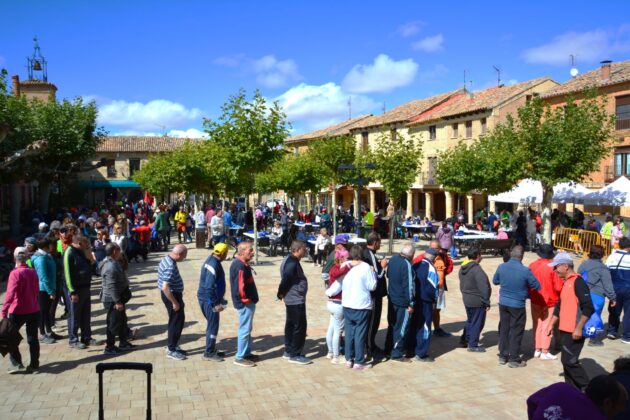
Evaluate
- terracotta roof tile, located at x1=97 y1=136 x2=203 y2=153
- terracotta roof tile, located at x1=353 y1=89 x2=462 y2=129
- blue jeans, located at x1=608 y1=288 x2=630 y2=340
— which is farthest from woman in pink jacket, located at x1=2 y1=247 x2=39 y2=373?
terracotta roof tile, located at x1=97 y1=136 x2=203 y2=153

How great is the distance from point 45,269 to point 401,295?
481cm

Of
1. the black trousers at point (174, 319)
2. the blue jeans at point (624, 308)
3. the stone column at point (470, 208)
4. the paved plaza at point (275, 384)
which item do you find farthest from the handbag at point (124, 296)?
the stone column at point (470, 208)

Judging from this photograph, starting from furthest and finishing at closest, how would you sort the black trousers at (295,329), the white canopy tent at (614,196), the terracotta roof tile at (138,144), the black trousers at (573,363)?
the terracotta roof tile at (138,144), the white canopy tent at (614,196), the black trousers at (295,329), the black trousers at (573,363)

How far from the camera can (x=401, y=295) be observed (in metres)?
6.86

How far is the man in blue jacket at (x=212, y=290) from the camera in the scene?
672 cm

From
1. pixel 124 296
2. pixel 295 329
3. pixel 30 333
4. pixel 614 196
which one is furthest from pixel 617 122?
pixel 30 333

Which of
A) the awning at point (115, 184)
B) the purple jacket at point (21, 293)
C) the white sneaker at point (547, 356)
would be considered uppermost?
the awning at point (115, 184)

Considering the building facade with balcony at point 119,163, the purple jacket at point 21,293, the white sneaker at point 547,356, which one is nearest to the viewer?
the purple jacket at point 21,293

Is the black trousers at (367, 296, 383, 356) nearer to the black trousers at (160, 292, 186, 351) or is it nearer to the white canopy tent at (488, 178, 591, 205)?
the black trousers at (160, 292, 186, 351)

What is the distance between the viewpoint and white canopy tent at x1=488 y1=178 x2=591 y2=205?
20.3m

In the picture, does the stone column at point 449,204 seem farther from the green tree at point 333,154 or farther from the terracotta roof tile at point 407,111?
the green tree at point 333,154

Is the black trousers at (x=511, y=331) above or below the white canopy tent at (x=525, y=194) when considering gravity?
below

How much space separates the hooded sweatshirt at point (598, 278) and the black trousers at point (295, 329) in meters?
3.86

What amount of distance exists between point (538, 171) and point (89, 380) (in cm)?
1651
